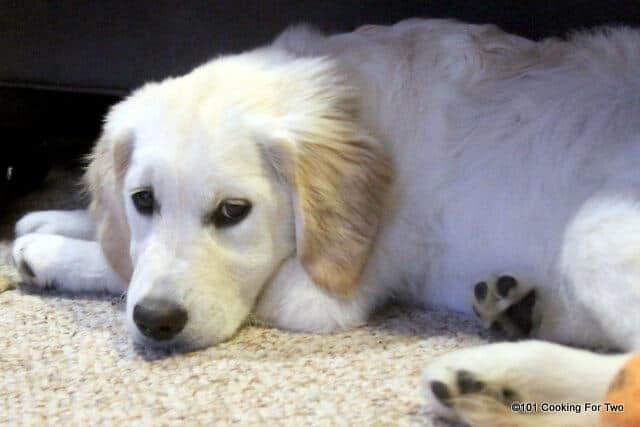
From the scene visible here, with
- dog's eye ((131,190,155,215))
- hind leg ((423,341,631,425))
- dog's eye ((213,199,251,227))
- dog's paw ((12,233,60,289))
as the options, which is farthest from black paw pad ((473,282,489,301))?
dog's paw ((12,233,60,289))

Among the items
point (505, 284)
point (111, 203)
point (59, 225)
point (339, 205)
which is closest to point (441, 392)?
point (505, 284)

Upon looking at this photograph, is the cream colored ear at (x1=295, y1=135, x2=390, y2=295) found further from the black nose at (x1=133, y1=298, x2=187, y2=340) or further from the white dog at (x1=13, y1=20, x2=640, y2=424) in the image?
the black nose at (x1=133, y1=298, x2=187, y2=340)

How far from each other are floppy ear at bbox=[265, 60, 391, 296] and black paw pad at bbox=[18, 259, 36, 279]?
1.89 ft

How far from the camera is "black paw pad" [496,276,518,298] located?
4.30ft

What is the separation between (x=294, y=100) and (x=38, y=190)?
3.89ft

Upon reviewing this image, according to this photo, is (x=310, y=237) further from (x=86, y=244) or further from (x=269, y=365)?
(x=86, y=244)

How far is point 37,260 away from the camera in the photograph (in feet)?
5.14

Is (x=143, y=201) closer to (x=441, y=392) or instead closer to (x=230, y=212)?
(x=230, y=212)

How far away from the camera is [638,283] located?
1166 millimetres

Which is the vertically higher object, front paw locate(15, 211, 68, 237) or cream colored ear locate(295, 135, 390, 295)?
cream colored ear locate(295, 135, 390, 295)

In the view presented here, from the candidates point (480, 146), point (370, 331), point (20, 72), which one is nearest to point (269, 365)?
point (370, 331)

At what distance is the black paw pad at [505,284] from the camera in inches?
51.6

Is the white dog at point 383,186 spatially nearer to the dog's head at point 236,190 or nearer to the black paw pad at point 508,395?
the dog's head at point 236,190

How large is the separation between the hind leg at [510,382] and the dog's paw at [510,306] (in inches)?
8.6
